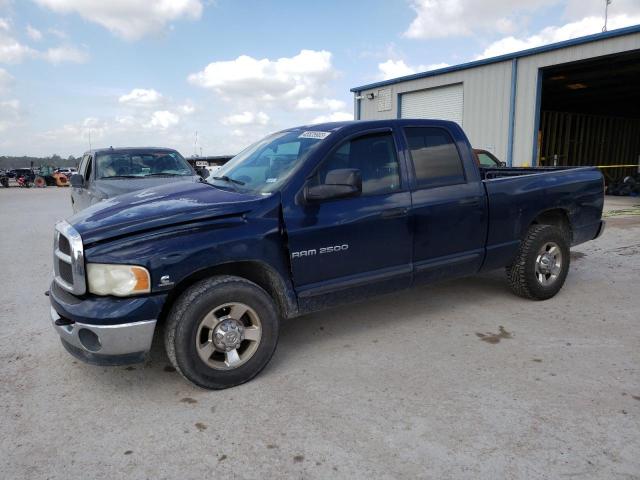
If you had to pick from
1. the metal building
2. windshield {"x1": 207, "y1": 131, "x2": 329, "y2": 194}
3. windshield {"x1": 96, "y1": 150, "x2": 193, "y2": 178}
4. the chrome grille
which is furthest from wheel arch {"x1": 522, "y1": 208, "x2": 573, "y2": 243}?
the metal building

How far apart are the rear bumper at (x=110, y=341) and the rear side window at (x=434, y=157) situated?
8.14 feet

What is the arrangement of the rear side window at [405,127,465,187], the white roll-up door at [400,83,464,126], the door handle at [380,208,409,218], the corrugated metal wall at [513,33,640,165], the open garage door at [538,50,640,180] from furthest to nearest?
the white roll-up door at [400,83,464,126] → the open garage door at [538,50,640,180] → the corrugated metal wall at [513,33,640,165] → the rear side window at [405,127,465,187] → the door handle at [380,208,409,218]

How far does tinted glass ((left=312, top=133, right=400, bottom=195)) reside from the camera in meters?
3.67

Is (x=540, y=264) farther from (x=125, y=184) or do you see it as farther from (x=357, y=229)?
(x=125, y=184)

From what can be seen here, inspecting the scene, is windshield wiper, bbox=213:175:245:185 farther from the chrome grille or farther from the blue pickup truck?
the chrome grille

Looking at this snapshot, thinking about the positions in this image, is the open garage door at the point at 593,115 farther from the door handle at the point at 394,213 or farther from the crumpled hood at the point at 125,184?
the door handle at the point at 394,213

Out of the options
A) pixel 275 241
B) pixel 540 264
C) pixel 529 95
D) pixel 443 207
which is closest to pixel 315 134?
pixel 275 241

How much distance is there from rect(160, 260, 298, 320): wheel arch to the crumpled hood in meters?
3.72

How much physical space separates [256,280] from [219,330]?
50 centimetres

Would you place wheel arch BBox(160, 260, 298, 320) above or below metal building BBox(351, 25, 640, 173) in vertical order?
below

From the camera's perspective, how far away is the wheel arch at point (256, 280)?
10.4 ft

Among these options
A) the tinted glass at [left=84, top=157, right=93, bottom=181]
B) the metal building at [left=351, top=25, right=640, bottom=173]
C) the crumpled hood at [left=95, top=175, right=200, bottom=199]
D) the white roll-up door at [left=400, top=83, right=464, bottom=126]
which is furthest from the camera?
the white roll-up door at [left=400, top=83, right=464, bottom=126]

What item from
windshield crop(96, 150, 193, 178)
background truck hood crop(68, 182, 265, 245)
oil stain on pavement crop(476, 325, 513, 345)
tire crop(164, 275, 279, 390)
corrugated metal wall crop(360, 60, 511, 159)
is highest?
corrugated metal wall crop(360, 60, 511, 159)

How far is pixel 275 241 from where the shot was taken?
10.8ft
